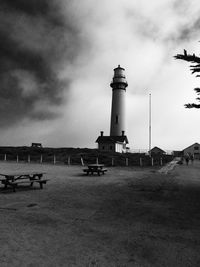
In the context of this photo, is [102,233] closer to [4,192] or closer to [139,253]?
[139,253]

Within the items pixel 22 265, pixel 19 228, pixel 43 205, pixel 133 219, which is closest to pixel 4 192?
pixel 43 205

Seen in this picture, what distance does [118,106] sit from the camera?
5075 cm

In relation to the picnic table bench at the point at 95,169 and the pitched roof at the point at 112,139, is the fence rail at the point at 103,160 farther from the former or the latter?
the pitched roof at the point at 112,139

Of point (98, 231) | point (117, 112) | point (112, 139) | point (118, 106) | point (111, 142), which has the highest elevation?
point (118, 106)

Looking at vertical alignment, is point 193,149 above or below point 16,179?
above

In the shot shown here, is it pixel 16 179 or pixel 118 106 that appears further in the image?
pixel 118 106

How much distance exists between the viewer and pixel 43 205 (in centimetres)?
786

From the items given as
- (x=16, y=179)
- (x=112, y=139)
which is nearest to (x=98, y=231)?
(x=16, y=179)

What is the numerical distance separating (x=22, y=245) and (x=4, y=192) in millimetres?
6155

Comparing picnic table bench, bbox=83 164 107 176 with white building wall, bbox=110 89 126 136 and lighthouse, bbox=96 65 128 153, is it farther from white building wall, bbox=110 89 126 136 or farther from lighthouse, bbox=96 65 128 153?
white building wall, bbox=110 89 126 136

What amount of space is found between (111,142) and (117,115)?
224 inches

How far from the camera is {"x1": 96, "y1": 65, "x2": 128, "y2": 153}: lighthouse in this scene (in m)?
50.8

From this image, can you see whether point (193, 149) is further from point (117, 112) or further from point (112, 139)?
point (117, 112)

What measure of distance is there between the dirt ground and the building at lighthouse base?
41268mm
